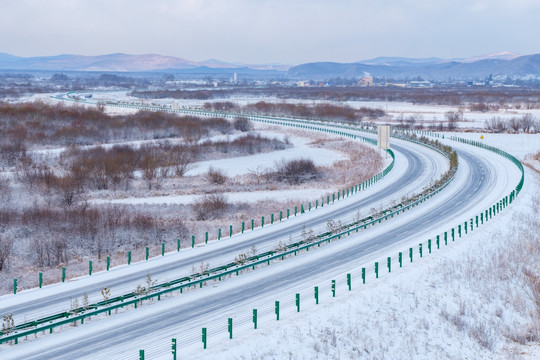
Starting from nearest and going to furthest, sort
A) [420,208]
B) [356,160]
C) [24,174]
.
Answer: [420,208], [24,174], [356,160]

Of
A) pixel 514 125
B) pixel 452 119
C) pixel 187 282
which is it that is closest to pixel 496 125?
pixel 514 125

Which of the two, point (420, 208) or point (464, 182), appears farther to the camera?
point (464, 182)

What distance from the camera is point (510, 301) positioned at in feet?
86.6

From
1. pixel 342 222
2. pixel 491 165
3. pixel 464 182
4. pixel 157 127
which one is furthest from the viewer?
pixel 157 127

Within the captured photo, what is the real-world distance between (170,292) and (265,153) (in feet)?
189

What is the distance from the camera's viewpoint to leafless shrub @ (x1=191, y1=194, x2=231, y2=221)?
43.0 meters

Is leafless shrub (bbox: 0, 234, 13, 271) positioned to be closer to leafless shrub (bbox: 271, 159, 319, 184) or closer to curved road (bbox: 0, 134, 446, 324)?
curved road (bbox: 0, 134, 446, 324)

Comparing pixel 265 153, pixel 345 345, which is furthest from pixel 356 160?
pixel 345 345

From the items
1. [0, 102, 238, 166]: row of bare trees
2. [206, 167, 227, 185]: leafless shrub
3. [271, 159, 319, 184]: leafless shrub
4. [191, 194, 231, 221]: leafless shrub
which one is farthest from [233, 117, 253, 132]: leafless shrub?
[191, 194, 231, 221]: leafless shrub

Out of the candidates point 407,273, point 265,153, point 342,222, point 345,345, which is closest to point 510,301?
point 407,273

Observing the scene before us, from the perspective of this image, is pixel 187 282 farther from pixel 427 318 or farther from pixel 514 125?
pixel 514 125

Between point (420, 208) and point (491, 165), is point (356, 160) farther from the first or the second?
point (420, 208)

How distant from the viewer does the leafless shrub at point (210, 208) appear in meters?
43.0

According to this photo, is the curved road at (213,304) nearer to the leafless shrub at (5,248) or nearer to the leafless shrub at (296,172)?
the leafless shrub at (5,248)
